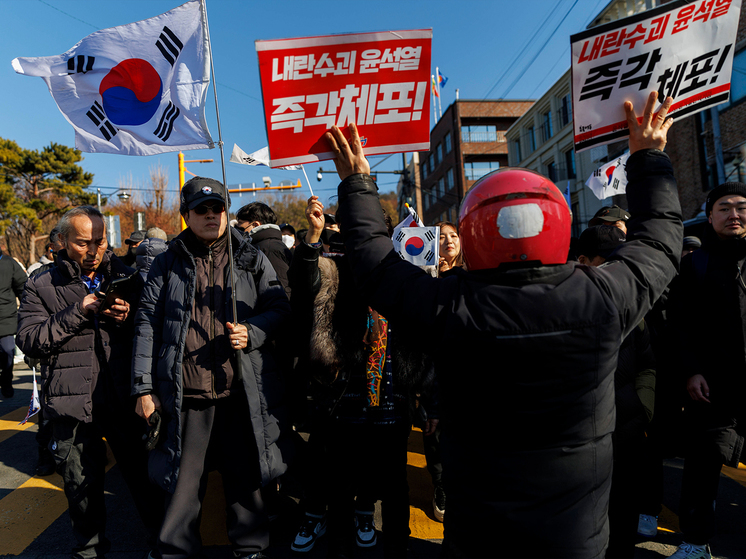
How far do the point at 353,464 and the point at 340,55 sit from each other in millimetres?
2074

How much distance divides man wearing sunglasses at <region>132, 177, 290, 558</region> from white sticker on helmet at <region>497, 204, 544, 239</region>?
1.62m

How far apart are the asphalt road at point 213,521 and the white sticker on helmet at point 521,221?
2.47 meters

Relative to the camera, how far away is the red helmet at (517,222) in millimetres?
1298

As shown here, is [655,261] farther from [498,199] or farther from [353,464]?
[353,464]

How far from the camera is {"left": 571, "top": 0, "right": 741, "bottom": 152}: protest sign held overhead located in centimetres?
201

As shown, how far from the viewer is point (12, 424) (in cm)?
570

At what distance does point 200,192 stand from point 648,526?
11.5ft

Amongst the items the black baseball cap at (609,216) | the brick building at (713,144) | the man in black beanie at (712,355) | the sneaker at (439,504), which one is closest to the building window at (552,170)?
the brick building at (713,144)

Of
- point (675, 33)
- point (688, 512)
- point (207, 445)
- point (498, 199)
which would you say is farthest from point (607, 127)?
point (207, 445)

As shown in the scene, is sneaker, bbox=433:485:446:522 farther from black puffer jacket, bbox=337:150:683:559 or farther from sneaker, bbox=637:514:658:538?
black puffer jacket, bbox=337:150:683:559

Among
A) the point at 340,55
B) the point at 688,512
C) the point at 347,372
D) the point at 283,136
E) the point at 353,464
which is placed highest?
the point at 340,55

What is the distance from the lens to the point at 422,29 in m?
1.94

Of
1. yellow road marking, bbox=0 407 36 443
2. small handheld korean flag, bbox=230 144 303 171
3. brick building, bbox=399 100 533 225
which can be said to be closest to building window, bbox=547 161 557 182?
brick building, bbox=399 100 533 225

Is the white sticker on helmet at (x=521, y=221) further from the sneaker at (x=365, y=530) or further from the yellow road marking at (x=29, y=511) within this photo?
the yellow road marking at (x=29, y=511)
